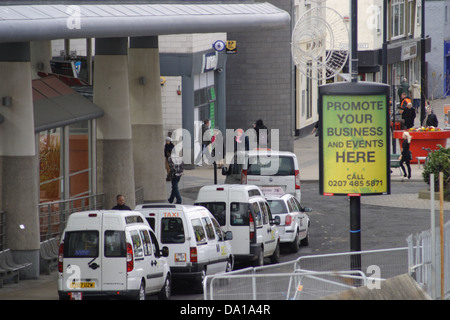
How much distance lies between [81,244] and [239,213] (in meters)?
5.51

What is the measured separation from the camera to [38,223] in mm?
21969

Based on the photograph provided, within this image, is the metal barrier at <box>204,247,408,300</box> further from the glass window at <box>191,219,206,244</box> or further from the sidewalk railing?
the sidewalk railing

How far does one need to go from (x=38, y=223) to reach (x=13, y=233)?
622mm

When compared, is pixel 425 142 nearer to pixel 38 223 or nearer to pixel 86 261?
pixel 38 223

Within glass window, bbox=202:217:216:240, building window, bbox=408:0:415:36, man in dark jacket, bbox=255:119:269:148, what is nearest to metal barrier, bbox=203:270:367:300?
glass window, bbox=202:217:216:240

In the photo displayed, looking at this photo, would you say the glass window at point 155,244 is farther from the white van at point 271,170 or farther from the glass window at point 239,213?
the white van at point 271,170

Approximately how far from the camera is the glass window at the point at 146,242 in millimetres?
18234

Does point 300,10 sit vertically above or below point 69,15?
above

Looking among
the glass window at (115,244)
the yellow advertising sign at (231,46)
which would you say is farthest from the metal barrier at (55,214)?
the yellow advertising sign at (231,46)

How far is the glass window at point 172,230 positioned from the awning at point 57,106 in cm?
482

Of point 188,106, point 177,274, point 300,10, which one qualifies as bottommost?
point 177,274

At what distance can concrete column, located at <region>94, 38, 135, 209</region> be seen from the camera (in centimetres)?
2678

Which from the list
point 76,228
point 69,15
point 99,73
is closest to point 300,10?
point 99,73

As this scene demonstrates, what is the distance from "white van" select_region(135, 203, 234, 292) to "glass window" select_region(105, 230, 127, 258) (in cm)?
216
